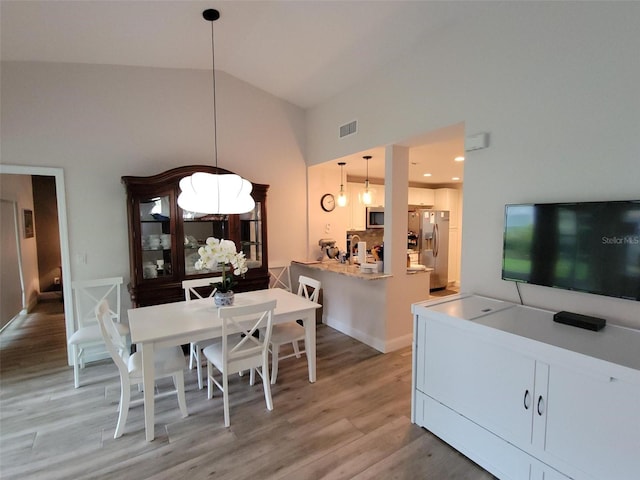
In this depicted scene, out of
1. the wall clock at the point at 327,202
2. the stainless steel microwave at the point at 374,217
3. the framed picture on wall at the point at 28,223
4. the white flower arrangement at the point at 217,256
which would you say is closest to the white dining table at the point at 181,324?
the white flower arrangement at the point at 217,256

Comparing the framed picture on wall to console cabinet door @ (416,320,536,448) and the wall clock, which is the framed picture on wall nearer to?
the wall clock

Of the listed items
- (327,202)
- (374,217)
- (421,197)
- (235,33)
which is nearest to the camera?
(235,33)

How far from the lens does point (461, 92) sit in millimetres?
2656

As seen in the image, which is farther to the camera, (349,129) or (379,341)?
(349,129)

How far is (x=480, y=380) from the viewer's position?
1907 millimetres

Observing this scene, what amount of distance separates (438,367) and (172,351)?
2077mm

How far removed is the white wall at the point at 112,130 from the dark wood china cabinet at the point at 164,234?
36 cm

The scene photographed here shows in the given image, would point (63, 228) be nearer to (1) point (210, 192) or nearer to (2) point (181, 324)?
(2) point (181, 324)

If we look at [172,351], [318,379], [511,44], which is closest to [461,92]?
[511,44]

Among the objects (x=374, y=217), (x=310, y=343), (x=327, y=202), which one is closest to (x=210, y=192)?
(x=310, y=343)

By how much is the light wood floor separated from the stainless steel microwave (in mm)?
2914

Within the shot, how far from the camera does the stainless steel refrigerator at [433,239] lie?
20.7ft

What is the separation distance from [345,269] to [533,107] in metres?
2.51

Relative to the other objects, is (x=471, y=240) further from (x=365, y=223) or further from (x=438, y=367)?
(x=365, y=223)
